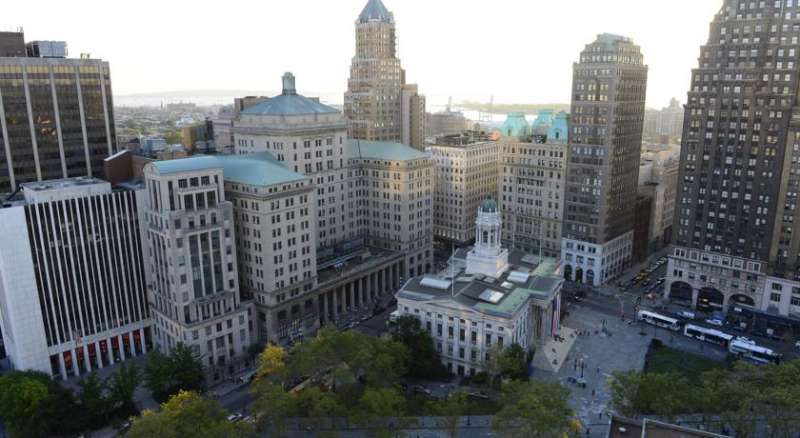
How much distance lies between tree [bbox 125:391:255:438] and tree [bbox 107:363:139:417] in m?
21.5

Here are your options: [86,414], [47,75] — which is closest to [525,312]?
[86,414]

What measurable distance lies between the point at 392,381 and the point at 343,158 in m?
79.0

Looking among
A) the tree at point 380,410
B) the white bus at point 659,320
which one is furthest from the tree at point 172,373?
the white bus at point 659,320

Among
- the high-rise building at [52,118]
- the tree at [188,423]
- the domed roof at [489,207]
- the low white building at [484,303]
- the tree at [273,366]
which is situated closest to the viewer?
the tree at [188,423]

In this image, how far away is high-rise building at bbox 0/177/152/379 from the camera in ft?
372

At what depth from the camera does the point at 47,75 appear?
478 ft

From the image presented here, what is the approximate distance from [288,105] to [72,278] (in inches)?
2649

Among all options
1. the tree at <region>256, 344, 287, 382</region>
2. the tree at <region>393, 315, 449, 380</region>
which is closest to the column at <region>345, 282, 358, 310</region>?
the tree at <region>393, 315, 449, 380</region>

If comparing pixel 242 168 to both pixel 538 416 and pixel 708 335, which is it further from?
pixel 708 335

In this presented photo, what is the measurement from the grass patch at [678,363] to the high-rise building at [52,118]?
153 meters

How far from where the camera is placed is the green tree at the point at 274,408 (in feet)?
292

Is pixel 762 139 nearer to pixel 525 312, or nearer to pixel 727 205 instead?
pixel 727 205

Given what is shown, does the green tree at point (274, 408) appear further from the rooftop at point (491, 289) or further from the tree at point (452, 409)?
the rooftop at point (491, 289)

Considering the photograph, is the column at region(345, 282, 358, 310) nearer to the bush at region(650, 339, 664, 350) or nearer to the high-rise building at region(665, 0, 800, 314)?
the bush at region(650, 339, 664, 350)
